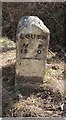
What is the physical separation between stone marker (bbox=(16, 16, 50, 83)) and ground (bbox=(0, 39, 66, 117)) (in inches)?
4.7

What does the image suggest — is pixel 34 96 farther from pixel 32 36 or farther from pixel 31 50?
pixel 32 36

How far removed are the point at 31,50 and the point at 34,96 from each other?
0.53 m

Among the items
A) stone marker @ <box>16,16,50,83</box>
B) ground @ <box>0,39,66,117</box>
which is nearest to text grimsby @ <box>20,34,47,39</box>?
stone marker @ <box>16,16,50,83</box>

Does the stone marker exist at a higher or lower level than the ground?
higher

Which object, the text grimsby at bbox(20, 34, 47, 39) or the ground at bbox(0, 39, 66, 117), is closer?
the ground at bbox(0, 39, 66, 117)

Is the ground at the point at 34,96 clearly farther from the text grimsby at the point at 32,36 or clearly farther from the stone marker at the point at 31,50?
the text grimsby at the point at 32,36

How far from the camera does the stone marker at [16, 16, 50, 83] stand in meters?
4.06

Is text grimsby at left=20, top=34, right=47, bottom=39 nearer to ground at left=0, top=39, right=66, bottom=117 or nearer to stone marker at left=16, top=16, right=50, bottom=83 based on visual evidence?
stone marker at left=16, top=16, right=50, bottom=83

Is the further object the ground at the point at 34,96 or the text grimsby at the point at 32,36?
the text grimsby at the point at 32,36

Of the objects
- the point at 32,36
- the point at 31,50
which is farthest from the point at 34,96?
the point at 32,36

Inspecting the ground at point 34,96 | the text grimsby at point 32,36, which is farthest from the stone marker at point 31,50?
the ground at point 34,96

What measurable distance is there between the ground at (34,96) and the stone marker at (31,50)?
12 cm

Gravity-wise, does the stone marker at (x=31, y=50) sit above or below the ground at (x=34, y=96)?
above

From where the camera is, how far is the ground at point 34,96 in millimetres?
3768
